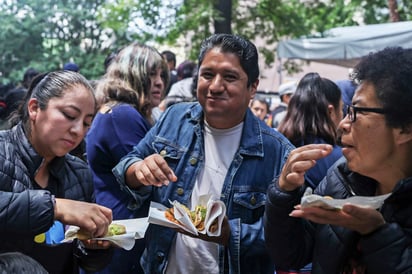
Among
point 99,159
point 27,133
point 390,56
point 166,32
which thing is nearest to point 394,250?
point 390,56

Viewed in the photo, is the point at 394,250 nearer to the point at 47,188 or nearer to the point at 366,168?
the point at 366,168

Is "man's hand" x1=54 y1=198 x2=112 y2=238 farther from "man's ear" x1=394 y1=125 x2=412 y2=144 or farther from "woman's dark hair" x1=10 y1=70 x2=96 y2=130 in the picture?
"man's ear" x1=394 y1=125 x2=412 y2=144

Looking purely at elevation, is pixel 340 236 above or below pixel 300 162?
below

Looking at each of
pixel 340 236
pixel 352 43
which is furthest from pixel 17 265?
pixel 352 43

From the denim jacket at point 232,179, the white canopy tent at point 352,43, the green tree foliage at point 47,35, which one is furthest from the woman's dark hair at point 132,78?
the green tree foliage at point 47,35

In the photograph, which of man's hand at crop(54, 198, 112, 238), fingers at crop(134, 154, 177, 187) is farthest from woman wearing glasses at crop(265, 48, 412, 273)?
man's hand at crop(54, 198, 112, 238)

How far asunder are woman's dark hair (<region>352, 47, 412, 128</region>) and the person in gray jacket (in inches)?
48.2

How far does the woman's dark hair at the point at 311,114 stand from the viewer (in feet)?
14.4

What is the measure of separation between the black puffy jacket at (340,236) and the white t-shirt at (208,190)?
1.70ft

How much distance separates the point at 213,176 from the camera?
3.04 metres

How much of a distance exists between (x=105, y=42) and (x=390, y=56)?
780 inches

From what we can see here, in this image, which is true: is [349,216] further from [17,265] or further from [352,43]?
[352,43]

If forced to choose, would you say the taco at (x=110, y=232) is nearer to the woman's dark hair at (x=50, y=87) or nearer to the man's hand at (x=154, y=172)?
the man's hand at (x=154, y=172)

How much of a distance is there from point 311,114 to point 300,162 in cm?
222
